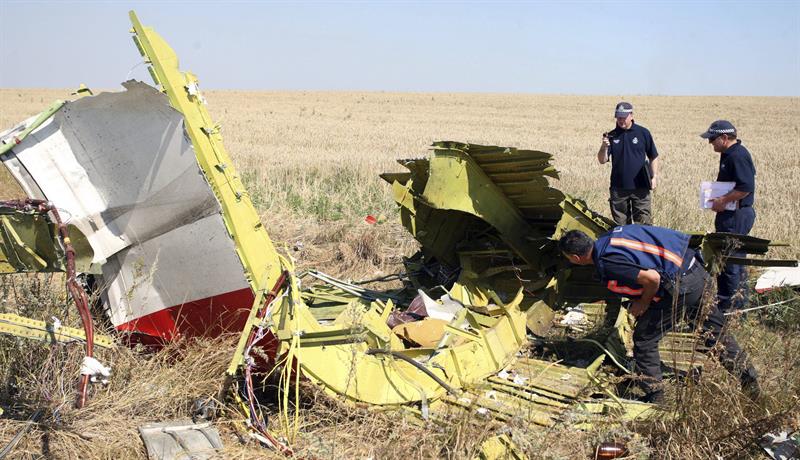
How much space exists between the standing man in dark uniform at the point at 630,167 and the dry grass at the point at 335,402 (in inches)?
79.0

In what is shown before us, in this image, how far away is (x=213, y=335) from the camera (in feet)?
14.1

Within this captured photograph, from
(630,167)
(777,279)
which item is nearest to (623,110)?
(630,167)

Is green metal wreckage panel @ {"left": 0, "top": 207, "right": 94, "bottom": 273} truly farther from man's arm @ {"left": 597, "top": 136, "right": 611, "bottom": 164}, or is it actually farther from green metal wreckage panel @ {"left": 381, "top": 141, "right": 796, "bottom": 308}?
man's arm @ {"left": 597, "top": 136, "right": 611, "bottom": 164}

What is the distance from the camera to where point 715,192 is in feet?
20.1

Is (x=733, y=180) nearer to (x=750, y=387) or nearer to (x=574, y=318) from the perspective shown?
(x=574, y=318)

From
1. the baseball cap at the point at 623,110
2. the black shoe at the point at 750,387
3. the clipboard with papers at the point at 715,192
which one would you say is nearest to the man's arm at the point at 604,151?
the baseball cap at the point at 623,110

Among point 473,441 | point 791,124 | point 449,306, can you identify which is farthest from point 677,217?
point 791,124

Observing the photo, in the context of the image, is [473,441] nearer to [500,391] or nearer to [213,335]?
[500,391]

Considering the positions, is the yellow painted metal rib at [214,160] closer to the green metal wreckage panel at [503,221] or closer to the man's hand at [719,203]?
the green metal wreckage panel at [503,221]

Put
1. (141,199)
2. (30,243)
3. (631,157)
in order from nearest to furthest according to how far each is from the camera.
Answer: (30,243), (141,199), (631,157)

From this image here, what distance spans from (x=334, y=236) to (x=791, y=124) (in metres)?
29.8

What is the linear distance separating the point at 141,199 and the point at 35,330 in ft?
3.03

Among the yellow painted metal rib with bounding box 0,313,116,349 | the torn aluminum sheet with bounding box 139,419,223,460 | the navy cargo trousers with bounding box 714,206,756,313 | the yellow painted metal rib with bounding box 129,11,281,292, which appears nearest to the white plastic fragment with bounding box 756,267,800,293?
the navy cargo trousers with bounding box 714,206,756,313

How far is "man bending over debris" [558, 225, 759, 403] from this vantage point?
4.44 m
